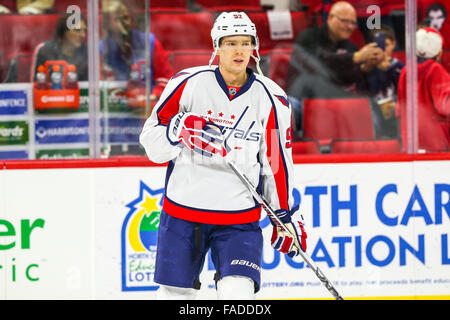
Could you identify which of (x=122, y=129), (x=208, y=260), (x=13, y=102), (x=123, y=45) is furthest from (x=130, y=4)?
(x=208, y=260)

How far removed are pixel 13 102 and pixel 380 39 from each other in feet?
6.03

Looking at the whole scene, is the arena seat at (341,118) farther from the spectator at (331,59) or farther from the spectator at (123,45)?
the spectator at (123,45)

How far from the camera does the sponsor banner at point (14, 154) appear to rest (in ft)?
14.6

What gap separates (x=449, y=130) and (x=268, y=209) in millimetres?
1691

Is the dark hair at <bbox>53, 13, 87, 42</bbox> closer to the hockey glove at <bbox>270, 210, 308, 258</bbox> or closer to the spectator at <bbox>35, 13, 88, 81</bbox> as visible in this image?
the spectator at <bbox>35, 13, 88, 81</bbox>

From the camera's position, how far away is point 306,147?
14.8 ft

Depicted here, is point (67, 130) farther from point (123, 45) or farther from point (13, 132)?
point (123, 45)

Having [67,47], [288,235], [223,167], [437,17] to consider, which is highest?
[437,17]

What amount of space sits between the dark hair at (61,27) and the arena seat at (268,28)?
2.79ft

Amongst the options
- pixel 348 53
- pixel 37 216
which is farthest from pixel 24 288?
pixel 348 53

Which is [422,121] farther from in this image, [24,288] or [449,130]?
[24,288]

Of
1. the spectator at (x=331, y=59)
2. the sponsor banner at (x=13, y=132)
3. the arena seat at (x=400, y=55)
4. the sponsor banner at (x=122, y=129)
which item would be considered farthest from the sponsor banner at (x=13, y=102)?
the arena seat at (x=400, y=55)

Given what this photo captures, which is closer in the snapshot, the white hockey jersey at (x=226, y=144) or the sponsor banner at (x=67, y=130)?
the white hockey jersey at (x=226, y=144)

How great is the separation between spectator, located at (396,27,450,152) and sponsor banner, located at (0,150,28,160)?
1858mm
